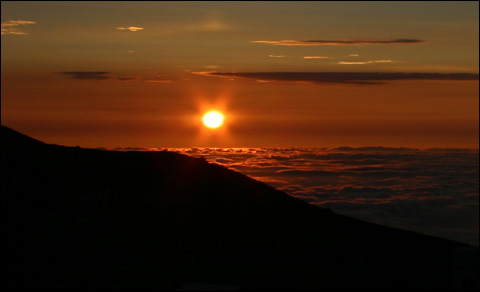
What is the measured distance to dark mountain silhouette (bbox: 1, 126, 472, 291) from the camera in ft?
47.3

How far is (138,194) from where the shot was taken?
18.9 meters

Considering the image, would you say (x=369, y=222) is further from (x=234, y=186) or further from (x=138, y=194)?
(x=138, y=194)

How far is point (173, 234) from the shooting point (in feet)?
54.6

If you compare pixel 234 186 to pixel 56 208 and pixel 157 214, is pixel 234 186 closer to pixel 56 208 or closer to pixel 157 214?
pixel 157 214

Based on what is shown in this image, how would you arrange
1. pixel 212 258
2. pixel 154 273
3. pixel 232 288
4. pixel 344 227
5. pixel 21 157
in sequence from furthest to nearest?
pixel 21 157 < pixel 344 227 < pixel 212 258 < pixel 154 273 < pixel 232 288

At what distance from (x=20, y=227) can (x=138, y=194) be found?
3.84 meters

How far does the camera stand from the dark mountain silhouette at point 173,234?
14414 millimetres

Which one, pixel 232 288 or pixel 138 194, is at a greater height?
pixel 138 194

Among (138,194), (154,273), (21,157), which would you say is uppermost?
(21,157)

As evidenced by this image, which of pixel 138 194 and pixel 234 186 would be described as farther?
pixel 234 186

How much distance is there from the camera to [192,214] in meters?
18.1

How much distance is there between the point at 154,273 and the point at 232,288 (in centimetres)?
357

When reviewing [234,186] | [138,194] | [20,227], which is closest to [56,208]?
[20,227]

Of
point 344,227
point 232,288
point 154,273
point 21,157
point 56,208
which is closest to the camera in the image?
point 232,288
